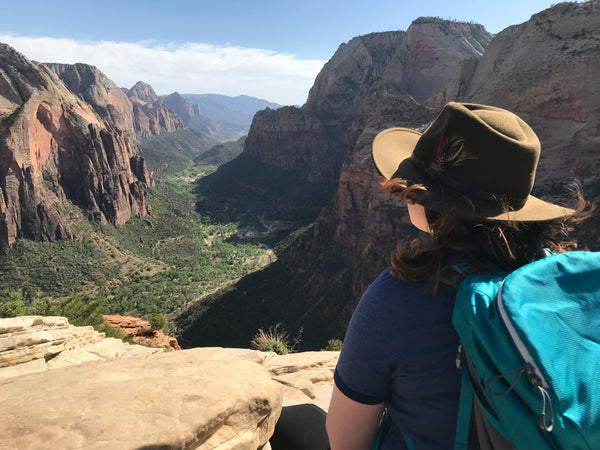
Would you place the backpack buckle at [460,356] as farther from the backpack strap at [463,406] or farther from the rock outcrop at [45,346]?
the rock outcrop at [45,346]

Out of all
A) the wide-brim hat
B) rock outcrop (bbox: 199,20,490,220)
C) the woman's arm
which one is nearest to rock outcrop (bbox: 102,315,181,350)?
the woman's arm

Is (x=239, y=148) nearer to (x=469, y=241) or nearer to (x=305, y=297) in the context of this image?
(x=305, y=297)

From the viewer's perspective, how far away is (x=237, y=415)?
331 centimetres

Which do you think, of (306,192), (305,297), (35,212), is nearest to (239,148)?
(306,192)

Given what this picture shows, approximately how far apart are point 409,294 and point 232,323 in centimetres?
2842

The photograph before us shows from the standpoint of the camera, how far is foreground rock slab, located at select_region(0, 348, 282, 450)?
8.32 feet

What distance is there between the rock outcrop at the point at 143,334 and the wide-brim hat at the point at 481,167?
13822mm

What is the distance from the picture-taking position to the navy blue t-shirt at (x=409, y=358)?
1535mm

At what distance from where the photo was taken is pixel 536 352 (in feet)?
3.59

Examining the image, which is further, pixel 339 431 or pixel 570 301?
pixel 339 431

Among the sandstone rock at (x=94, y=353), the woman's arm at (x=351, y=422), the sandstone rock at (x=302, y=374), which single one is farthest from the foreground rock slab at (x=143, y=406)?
the sandstone rock at (x=94, y=353)

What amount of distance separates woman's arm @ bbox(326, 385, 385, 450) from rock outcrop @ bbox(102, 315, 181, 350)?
12.9m

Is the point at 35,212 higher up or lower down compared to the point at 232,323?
higher up

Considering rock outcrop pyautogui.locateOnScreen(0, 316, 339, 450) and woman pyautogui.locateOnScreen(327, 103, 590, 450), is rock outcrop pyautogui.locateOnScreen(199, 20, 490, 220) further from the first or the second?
woman pyautogui.locateOnScreen(327, 103, 590, 450)
